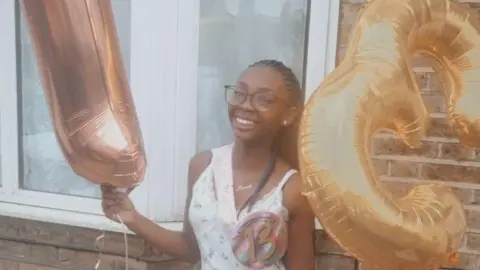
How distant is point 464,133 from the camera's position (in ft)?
2.79

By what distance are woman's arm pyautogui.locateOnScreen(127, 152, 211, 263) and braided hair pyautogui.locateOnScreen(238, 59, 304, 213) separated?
0.46 feet

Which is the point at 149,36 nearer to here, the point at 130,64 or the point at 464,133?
the point at 130,64

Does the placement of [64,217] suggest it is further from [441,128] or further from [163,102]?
[441,128]

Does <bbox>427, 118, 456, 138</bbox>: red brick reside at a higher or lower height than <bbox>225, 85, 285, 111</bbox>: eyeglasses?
lower

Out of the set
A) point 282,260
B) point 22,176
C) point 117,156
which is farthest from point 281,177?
point 22,176

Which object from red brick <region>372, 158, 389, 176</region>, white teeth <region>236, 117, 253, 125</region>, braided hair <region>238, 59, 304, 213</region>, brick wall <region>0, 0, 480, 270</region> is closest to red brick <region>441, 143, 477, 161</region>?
brick wall <region>0, 0, 480, 270</region>

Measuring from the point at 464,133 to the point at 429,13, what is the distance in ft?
0.56

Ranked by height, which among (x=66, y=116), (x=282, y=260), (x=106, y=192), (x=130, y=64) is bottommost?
(x=282, y=260)

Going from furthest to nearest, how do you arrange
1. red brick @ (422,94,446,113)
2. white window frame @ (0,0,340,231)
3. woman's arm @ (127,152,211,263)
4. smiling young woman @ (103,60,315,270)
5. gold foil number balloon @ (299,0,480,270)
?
1. white window frame @ (0,0,340,231)
2. red brick @ (422,94,446,113)
3. woman's arm @ (127,152,211,263)
4. smiling young woman @ (103,60,315,270)
5. gold foil number balloon @ (299,0,480,270)

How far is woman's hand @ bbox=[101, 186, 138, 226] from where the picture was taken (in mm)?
1152

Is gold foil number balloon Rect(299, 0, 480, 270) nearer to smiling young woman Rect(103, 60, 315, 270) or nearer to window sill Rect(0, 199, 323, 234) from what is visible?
smiling young woman Rect(103, 60, 315, 270)

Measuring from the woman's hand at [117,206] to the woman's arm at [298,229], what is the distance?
30 centimetres

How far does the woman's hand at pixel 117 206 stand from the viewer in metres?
1.15

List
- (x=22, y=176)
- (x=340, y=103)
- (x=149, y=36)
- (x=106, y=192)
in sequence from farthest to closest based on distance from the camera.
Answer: (x=22, y=176) < (x=149, y=36) < (x=106, y=192) < (x=340, y=103)
